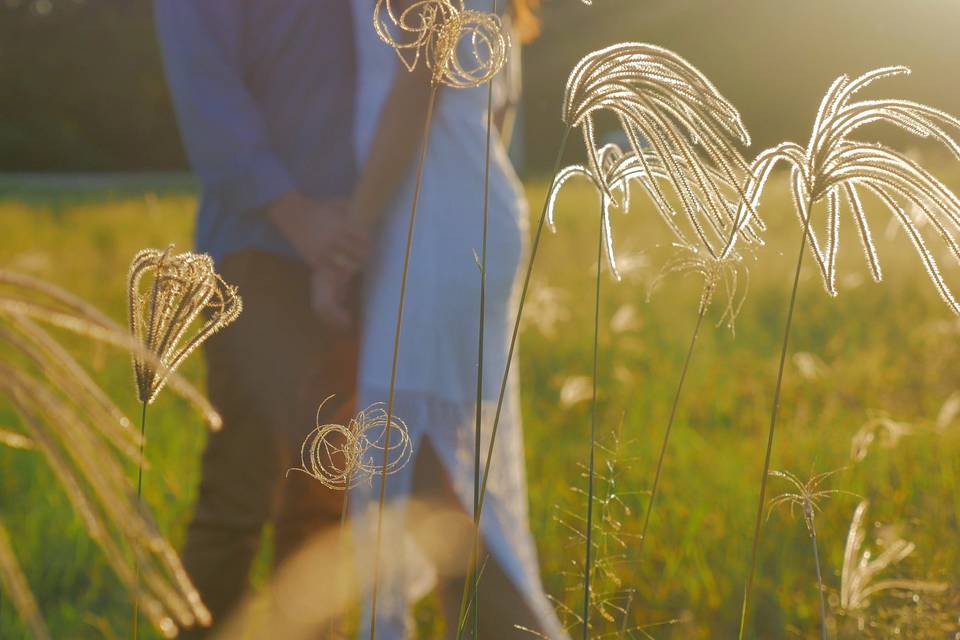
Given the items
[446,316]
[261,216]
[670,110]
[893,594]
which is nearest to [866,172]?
[670,110]

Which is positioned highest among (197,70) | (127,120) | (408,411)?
(127,120)

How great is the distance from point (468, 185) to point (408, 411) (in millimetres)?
540

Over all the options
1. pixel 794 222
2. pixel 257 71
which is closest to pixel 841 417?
pixel 257 71

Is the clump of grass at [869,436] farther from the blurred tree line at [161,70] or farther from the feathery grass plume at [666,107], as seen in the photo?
the blurred tree line at [161,70]

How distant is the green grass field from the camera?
3.10 metres

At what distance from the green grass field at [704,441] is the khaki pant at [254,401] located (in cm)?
42

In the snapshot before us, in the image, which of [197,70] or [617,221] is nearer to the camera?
[197,70]

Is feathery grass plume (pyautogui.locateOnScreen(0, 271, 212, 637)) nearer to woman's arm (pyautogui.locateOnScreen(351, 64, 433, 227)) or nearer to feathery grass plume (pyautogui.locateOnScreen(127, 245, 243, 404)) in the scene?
feathery grass plume (pyautogui.locateOnScreen(127, 245, 243, 404))

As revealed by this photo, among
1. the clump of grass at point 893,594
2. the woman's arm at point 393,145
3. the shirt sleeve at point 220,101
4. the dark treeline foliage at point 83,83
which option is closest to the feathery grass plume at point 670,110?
the clump of grass at point 893,594

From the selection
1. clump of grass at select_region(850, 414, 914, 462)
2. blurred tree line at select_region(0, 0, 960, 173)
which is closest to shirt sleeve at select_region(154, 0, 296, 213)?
clump of grass at select_region(850, 414, 914, 462)

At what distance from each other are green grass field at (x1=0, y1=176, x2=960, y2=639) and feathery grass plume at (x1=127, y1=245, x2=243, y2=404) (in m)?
0.36

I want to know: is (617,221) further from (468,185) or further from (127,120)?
(127,120)

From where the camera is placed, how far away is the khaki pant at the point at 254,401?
2.75m

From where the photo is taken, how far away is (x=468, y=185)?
8.36 feet
